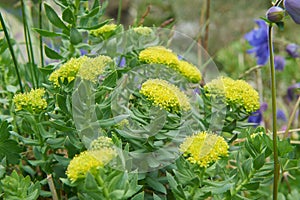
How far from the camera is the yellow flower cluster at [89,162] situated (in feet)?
1.27

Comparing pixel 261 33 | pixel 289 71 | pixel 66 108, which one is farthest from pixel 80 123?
pixel 289 71

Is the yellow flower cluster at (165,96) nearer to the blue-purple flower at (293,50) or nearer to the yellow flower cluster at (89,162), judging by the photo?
the yellow flower cluster at (89,162)

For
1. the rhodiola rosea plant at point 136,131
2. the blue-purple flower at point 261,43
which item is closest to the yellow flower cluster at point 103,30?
the rhodiola rosea plant at point 136,131

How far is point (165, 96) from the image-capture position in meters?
0.48

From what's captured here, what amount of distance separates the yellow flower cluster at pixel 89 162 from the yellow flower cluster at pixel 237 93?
185 millimetres

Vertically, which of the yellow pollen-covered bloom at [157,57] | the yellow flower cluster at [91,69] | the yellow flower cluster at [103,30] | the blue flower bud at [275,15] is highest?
the blue flower bud at [275,15]

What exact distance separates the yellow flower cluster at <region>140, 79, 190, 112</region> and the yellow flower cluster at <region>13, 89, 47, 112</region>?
0.34 feet

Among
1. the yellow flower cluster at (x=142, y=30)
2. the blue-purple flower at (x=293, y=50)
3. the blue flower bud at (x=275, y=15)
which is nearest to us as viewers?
the blue flower bud at (x=275, y=15)

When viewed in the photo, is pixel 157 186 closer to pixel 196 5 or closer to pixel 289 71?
pixel 289 71

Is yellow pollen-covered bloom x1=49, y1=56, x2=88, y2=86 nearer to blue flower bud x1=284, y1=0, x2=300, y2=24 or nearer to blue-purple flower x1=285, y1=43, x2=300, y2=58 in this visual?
blue flower bud x1=284, y1=0, x2=300, y2=24

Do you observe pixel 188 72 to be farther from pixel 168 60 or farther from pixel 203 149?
pixel 203 149

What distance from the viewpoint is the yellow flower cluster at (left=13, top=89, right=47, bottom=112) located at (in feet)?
1.66

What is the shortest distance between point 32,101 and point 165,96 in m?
0.14

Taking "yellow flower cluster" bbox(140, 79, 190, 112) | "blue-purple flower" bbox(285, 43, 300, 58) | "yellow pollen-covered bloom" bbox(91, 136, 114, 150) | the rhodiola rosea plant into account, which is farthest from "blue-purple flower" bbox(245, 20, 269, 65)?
"yellow pollen-covered bloom" bbox(91, 136, 114, 150)
